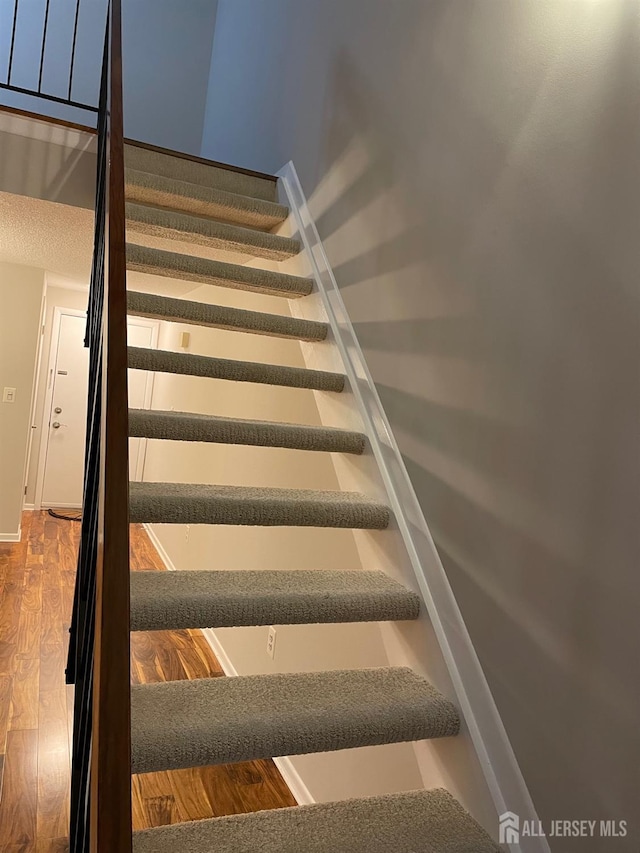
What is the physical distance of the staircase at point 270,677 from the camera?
51.7 inches

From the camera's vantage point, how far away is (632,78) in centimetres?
125

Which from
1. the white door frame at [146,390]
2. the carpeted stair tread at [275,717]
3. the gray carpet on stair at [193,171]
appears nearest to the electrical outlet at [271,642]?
the carpeted stair tread at [275,717]

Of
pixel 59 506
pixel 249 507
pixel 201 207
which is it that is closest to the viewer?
pixel 249 507

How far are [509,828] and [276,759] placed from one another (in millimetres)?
1655

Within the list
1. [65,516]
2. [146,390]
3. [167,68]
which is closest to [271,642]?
[167,68]

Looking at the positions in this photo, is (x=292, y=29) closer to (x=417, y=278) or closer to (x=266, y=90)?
(x=266, y=90)

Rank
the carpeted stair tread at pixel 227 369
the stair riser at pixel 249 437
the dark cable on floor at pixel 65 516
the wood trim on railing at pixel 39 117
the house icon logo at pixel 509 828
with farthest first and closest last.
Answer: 1. the dark cable on floor at pixel 65 516
2. the wood trim on railing at pixel 39 117
3. the carpeted stair tread at pixel 227 369
4. the stair riser at pixel 249 437
5. the house icon logo at pixel 509 828

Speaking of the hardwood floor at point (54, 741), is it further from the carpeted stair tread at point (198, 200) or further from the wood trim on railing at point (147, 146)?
the wood trim on railing at point (147, 146)

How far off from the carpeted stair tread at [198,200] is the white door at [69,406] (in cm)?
434

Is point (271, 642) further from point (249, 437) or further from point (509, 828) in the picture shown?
point (509, 828)

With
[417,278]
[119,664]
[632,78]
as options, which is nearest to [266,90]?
[417,278]

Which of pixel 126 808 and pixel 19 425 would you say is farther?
pixel 19 425

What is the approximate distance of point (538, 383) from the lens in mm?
1452

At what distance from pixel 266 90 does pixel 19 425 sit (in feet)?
11.0
